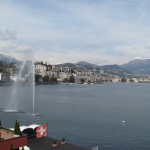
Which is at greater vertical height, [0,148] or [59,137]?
[0,148]

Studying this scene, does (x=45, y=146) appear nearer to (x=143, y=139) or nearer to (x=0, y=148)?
(x=0, y=148)

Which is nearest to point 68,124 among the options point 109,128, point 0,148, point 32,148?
point 109,128

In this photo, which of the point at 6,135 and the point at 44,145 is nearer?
the point at 6,135

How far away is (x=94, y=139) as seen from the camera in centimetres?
5266

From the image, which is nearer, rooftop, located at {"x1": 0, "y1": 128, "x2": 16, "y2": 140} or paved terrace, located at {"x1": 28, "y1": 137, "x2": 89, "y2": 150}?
rooftop, located at {"x1": 0, "y1": 128, "x2": 16, "y2": 140}

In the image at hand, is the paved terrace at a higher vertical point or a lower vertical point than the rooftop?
lower

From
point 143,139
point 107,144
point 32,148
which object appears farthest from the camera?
point 143,139

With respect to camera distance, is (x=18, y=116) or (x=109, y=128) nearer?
(x=109, y=128)

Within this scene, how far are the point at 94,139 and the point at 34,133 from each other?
1340 cm

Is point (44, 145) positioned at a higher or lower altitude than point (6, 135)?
lower

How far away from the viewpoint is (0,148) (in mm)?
28328

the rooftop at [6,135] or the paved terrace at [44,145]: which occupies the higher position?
the rooftop at [6,135]

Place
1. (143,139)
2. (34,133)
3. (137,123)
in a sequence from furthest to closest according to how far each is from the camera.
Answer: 1. (137,123)
2. (143,139)
3. (34,133)

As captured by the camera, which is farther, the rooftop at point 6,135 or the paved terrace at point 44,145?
the paved terrace at point 44,145
